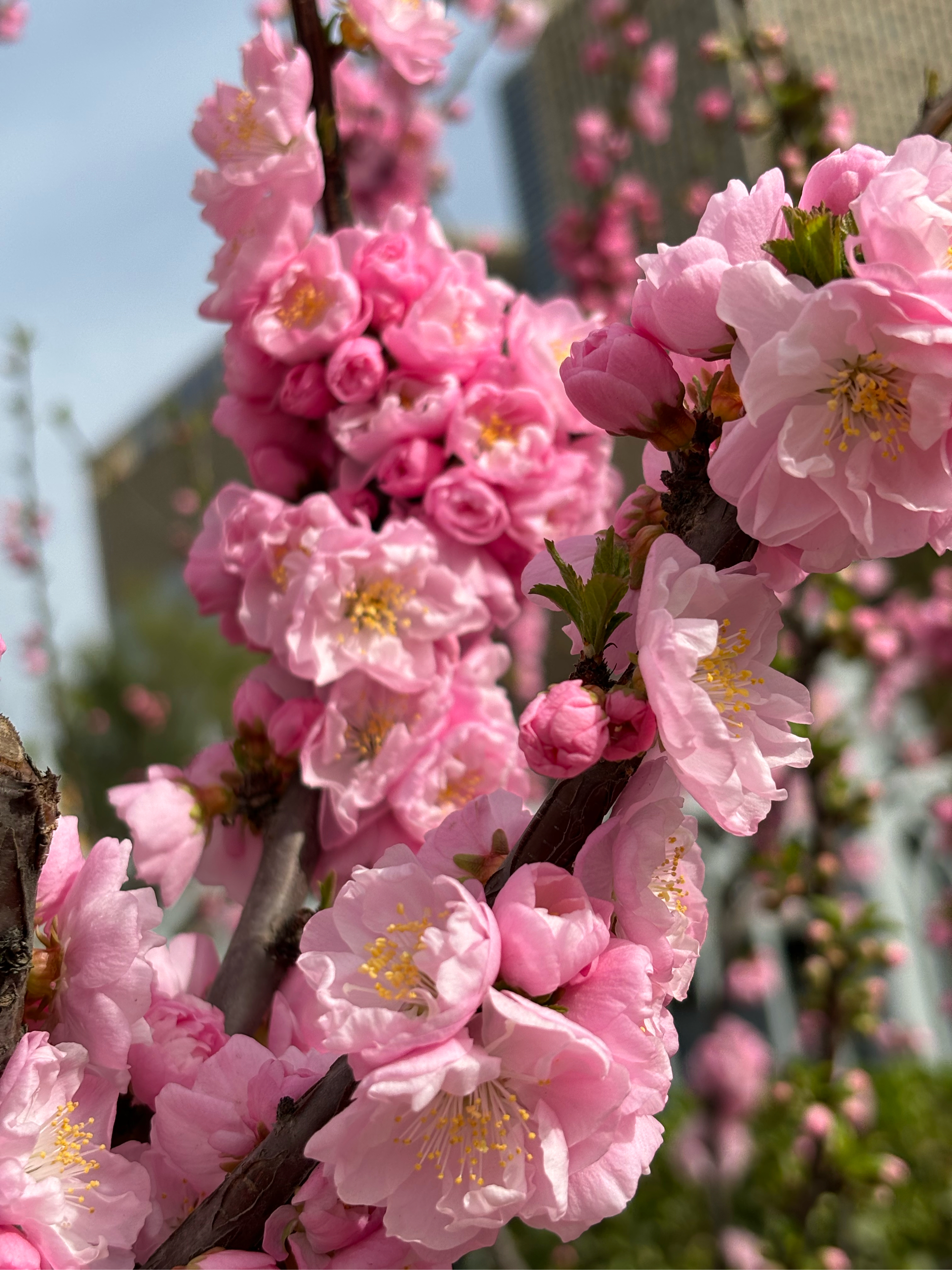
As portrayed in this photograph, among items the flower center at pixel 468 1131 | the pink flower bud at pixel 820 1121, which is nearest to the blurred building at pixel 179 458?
the flower center at pixel 468 1131

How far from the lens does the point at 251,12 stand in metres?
3.68

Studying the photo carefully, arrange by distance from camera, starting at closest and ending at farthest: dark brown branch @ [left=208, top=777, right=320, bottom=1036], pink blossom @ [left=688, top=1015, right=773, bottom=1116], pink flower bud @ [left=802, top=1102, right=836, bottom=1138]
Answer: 1. dark brown branch @ [left=208, top=777, right=320, bottom=1036]
2. pink flower bud @ [left=802, top=1102, right=836, bottom=1138]
3. pink blossom @ [left=688, top=1015, right=773, bottom=1116]

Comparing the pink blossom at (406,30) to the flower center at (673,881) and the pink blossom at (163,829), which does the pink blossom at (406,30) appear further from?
the flower center at (673,881)

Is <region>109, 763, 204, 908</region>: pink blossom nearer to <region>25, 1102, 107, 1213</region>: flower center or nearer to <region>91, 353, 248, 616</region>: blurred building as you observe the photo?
<region>25, 1102, 107, 1213</region>: flower center

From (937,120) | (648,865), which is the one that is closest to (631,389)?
(648,865)

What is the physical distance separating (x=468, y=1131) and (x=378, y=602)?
2.09 feet

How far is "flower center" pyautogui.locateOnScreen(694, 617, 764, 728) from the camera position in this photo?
732 millimetres

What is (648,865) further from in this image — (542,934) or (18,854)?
(18,854)

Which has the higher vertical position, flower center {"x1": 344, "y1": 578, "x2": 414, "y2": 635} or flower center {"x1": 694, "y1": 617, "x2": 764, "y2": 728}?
flower center {"x1": 694, "y1": 617, "x2": 764, "y2": 728}

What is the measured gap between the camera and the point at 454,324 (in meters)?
1.25

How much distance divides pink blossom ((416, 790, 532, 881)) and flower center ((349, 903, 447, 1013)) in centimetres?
6

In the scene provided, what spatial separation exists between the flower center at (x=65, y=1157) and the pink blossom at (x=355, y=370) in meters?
0.81

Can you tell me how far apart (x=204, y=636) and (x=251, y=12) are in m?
13.0

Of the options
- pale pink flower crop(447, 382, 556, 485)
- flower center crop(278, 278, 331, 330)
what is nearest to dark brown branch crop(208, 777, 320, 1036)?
pale pink flower crop(447, 382, 556, 485)
